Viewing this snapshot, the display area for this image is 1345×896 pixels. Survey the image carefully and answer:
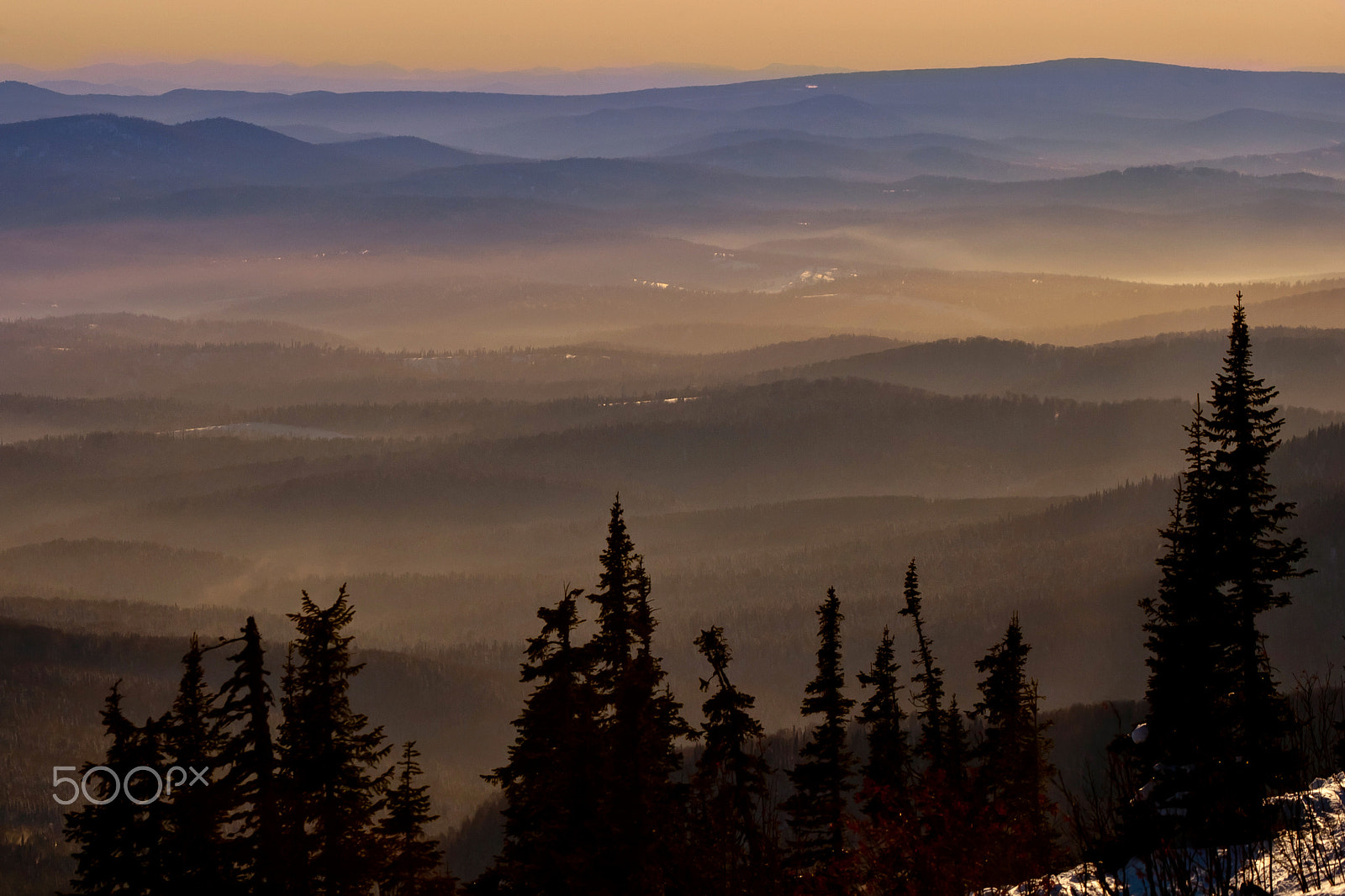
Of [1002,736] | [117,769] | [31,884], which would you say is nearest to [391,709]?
[31,884]

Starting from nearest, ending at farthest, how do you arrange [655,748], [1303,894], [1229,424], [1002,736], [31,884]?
[1303,894] < [655,748] < [1229,424] < [1002,736] < [31,884]

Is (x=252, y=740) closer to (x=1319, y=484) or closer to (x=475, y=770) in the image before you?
(x=475, y=770)

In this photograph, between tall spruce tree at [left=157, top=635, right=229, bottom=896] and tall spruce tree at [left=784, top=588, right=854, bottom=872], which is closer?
tall spruce tree at [left=157, top=635, right=229, bottom=896]

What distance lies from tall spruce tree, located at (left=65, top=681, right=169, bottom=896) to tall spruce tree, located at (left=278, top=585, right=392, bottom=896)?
2.66m

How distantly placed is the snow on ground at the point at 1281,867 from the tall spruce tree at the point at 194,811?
16.1 metres

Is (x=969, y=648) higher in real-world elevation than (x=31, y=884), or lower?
higher

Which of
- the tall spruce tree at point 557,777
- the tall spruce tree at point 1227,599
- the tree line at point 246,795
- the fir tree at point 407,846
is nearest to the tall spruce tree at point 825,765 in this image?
the tall spruce tree at point 1227,599

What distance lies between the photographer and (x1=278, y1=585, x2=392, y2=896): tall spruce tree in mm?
30094

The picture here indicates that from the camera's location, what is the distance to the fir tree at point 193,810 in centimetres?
2864

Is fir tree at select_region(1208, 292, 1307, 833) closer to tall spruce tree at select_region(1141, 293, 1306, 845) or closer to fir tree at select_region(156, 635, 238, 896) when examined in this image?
tall spruce tree at select_region(1141, 293, 1306, 845)

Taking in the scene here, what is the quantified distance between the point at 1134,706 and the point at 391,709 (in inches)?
3962

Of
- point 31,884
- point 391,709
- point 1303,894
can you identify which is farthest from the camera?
point 391,709

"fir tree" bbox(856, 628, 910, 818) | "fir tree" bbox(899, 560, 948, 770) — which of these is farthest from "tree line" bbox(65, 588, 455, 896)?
"fir tree" bbox(899, 560, 948, 770)

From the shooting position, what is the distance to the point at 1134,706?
108 metres
